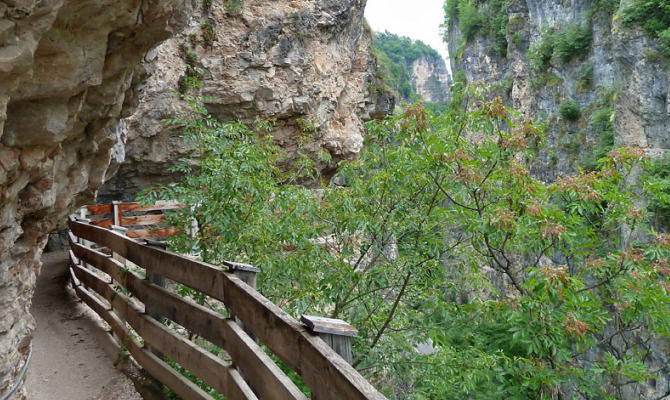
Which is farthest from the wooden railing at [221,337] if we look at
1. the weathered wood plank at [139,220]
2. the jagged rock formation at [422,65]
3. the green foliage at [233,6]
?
the jagged rock formation at [422,65]

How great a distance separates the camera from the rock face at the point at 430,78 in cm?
9262

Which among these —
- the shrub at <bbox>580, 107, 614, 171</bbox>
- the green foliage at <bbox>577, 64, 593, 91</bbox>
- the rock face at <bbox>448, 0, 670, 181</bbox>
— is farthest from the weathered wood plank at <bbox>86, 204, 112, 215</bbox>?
the green foliage at <bbox>577, 64, 593, 91</bbox>

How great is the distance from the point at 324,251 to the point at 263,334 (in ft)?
8.02

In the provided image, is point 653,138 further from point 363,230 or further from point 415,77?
point 415,77

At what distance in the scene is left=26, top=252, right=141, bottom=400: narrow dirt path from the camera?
3523mm

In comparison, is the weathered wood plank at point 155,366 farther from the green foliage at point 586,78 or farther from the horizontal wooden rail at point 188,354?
the green foliage at point 586,78

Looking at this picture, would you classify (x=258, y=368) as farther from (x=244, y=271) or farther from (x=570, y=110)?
(x=570, y=110)

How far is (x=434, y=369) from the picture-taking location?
4.11m

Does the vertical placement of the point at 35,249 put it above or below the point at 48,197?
below

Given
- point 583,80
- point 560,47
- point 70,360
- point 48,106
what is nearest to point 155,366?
point 70,360

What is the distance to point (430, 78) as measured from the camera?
94562 mm

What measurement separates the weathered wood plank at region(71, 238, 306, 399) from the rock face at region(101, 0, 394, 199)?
7.10 meters

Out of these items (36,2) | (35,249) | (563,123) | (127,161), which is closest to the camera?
(36,2)

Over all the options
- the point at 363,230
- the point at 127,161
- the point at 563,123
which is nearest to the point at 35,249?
the point at 363,230
